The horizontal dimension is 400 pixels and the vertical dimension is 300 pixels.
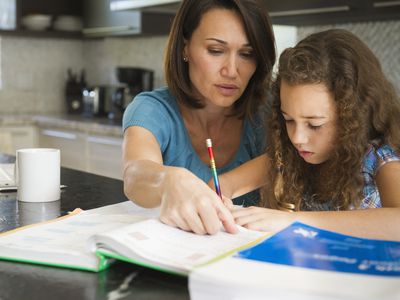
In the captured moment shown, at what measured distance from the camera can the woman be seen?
1.48 meters

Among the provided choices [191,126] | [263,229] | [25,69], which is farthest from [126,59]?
[263,229]

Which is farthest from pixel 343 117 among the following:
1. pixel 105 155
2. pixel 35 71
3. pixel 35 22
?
pixel 35 71

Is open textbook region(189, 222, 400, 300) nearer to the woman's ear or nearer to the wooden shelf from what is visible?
the woman's ear

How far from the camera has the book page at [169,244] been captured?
2.43ft

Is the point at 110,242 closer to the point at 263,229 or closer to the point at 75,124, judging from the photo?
the point at 263,229

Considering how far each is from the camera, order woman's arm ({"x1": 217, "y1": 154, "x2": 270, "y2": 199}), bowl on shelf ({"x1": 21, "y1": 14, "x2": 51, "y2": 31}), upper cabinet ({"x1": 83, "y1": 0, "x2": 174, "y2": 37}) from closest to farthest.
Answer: woman's arm ({"x1": 217, "y1": 154, "x2": 270, "y2": 199}), upper cabinet ({"x1": 83, "y1": 0, "x2": 174, "y2": 37}), bowl on shelf ({"x1": 21, "y1": 14, "x2": 51, "y2": 31})

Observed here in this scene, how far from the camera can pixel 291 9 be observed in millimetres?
2490

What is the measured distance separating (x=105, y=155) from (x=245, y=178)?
2088mm

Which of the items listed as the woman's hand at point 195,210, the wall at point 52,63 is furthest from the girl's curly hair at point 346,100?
the wall at point 52,63

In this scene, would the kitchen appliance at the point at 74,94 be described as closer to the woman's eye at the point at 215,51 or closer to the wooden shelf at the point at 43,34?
the wooden shelf at the point at 43,34

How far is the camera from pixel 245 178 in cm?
148

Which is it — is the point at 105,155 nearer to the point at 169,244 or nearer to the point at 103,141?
the point at 103,141

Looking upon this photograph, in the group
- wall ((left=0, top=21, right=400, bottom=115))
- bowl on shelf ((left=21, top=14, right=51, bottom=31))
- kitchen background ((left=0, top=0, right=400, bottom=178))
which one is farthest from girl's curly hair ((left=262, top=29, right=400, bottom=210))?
bowl on shelf ((left=21, top=14, right=51, bottom=31))

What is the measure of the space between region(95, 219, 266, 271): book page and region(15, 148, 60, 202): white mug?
52 centimetres
